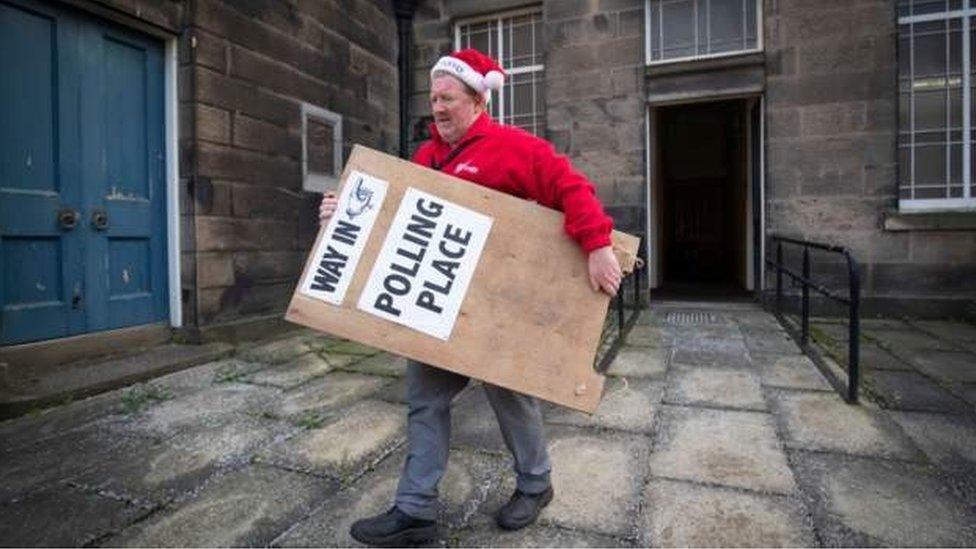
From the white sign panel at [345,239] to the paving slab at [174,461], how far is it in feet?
3.80

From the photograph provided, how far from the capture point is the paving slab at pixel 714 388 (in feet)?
10.9

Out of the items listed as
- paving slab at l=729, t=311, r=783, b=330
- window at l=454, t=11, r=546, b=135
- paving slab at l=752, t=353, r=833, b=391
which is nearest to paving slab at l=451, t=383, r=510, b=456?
paving slab at l=752, t=353, r=833, b=391

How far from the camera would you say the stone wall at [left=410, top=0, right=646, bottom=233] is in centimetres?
649

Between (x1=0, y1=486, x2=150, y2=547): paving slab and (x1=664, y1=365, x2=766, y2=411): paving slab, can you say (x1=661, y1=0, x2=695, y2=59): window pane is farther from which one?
(x1=0, y1=486, x2=150, y2=547): paving slab

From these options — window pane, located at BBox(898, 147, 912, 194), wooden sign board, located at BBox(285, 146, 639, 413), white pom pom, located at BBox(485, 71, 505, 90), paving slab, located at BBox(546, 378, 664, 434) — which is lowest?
paving slab, located at BBox(546, 378, 664, 434)

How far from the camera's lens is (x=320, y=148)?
19.4 ft

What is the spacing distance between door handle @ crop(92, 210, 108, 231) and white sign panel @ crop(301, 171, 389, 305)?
125 inches

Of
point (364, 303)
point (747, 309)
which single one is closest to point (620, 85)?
point (747, 309)

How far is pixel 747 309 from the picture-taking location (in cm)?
629

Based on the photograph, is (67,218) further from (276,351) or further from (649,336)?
(649,336)

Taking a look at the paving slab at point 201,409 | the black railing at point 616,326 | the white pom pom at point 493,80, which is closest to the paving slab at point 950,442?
the black railing at point 616,326

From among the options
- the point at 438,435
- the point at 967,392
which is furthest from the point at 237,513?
the point at 967,392

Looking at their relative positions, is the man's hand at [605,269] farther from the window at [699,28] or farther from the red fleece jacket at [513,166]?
the window at [699,28]

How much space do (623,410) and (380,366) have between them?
6.29 ft
